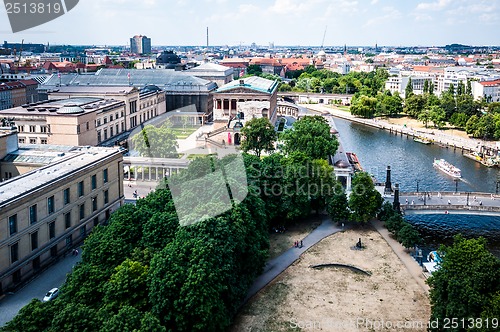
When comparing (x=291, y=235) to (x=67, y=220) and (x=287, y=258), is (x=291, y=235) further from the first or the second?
(x=67, y=220)

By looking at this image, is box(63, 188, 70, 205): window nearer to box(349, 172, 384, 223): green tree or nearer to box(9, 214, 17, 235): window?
box(9, 214, 17, 235): window

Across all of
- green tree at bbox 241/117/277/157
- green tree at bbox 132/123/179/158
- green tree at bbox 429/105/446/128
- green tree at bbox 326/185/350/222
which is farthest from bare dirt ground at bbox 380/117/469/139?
green tree at bbox 132/123/179/158

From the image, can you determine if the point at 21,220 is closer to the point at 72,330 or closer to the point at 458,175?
the point at 72,330

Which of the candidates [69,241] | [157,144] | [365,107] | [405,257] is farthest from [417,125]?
[69,241]

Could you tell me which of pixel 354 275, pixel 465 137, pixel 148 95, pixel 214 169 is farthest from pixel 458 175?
pixel 148 95

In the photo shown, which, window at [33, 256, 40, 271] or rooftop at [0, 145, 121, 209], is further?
window at [33, 256, 40, 271]
